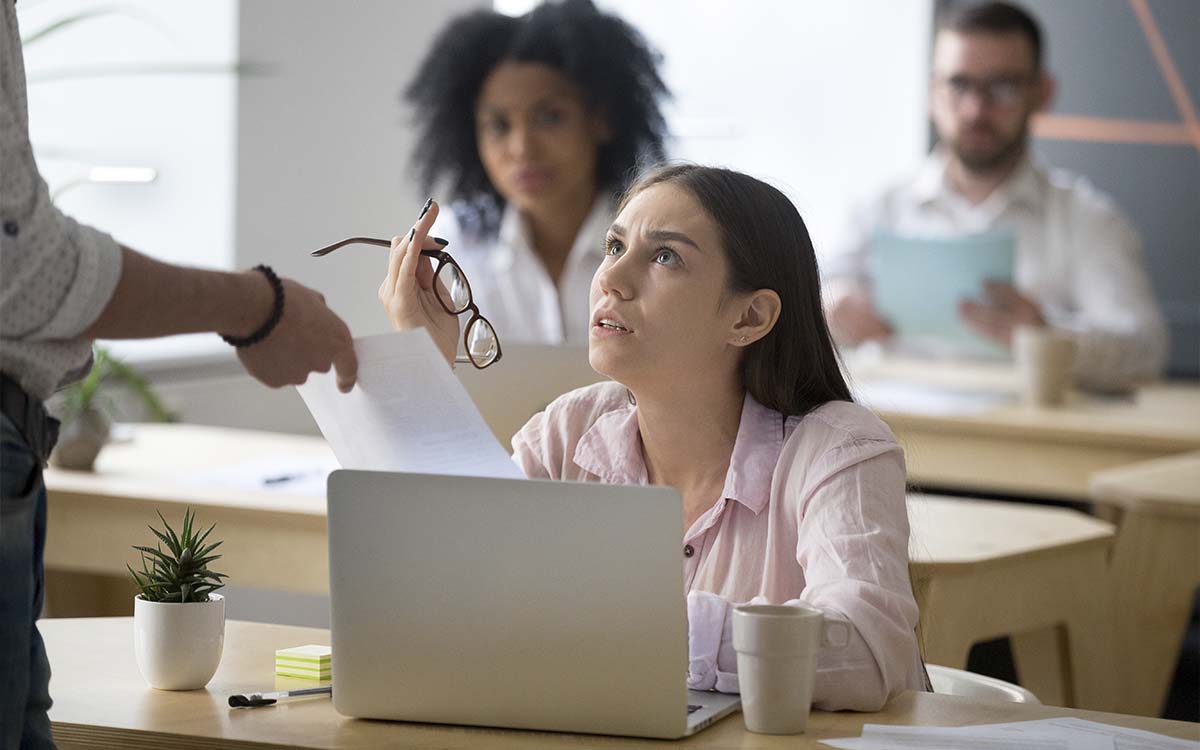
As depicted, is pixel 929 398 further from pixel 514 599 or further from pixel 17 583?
pixel 17 583

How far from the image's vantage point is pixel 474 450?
52.0 inches

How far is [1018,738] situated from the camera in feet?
4.22

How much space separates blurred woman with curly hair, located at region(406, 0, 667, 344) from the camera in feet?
11.8

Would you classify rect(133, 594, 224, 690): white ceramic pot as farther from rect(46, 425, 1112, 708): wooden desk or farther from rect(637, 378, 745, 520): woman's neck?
rect(46, 425, 1112, 708): wooden desk

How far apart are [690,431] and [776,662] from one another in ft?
1.71

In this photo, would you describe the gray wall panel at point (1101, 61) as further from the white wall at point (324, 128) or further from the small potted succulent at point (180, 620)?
the small potted succulent at point (180, 620)

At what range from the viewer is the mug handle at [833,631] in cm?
133

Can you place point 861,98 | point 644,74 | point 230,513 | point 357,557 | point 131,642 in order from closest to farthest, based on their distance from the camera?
point 357,557
point 131,642
point 230,513
point 644,74
point 861,98

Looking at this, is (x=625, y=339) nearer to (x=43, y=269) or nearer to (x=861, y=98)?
(x=43, y=269)

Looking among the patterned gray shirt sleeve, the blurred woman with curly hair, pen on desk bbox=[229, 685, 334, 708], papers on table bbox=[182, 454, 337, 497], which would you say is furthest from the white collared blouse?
the patterned gray shirt sleeve

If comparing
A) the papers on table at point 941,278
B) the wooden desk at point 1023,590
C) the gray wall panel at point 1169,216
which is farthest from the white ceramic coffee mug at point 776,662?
the gray wall panel at point 1169,216

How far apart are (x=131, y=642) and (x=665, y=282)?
674 millimetres

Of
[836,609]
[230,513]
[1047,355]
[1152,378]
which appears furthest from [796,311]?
[1152,378]

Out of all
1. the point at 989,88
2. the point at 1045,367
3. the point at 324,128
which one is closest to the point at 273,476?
the point at 1045,367
